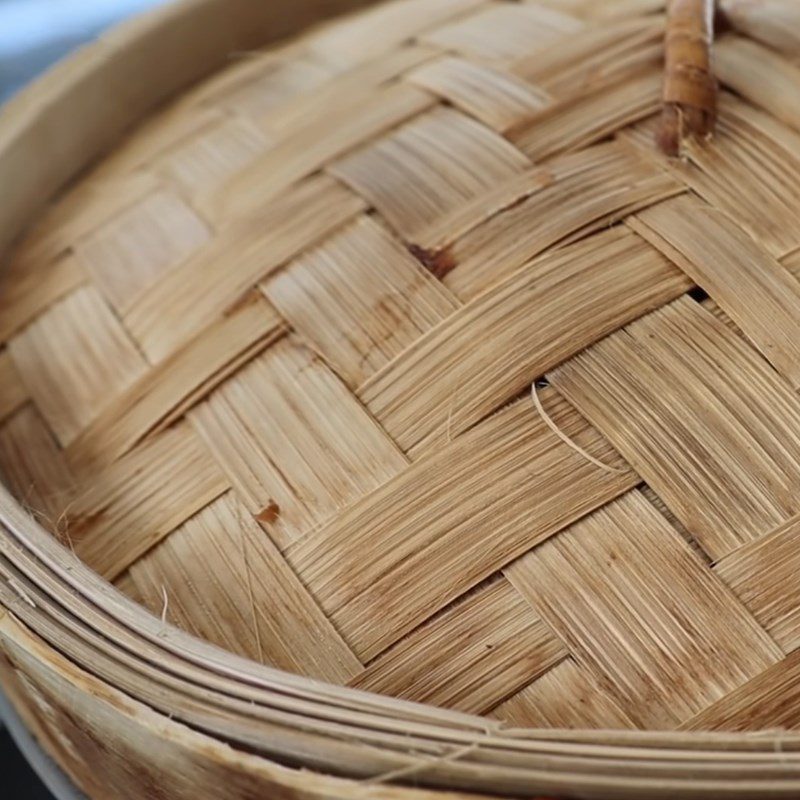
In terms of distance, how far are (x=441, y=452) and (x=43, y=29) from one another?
1.50 m

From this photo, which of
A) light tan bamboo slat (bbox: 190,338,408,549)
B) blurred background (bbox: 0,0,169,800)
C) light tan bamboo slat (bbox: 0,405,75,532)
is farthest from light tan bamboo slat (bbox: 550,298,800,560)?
blurred background (bbox: 0,0,169,800)

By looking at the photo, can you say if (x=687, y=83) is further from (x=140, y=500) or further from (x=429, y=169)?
(x=140, y=500)

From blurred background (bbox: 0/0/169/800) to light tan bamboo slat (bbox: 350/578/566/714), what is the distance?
1.25 metres

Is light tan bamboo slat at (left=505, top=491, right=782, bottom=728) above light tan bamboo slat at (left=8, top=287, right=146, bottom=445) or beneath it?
beneath

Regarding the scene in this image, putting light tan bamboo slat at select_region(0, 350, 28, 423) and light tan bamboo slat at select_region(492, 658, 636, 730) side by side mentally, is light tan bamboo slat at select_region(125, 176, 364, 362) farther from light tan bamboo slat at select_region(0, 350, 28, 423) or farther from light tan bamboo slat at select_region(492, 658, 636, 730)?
light tan bamboo slat at select_region(492, 658, 636, 730)

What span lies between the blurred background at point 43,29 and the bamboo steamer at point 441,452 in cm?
97

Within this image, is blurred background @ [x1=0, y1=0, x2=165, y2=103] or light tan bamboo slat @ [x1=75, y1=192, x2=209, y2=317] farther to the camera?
blurred background @ [x1=0, y1=0, x2=165, y2=103]

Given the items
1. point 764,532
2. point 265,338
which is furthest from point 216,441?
point 764,532

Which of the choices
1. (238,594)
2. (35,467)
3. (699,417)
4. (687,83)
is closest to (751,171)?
(687,83)

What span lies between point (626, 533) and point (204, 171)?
1.53 feet

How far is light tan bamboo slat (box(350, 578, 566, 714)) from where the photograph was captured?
0.56 metres

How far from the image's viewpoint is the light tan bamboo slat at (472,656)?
1.83 feet

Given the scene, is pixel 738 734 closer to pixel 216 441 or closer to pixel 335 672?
pixel 335 672

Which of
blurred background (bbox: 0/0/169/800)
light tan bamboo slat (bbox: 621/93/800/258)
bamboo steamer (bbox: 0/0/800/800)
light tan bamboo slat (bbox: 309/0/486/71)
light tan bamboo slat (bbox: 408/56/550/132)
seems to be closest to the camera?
bamboo steamer (bbox: 0/0/800/800)
